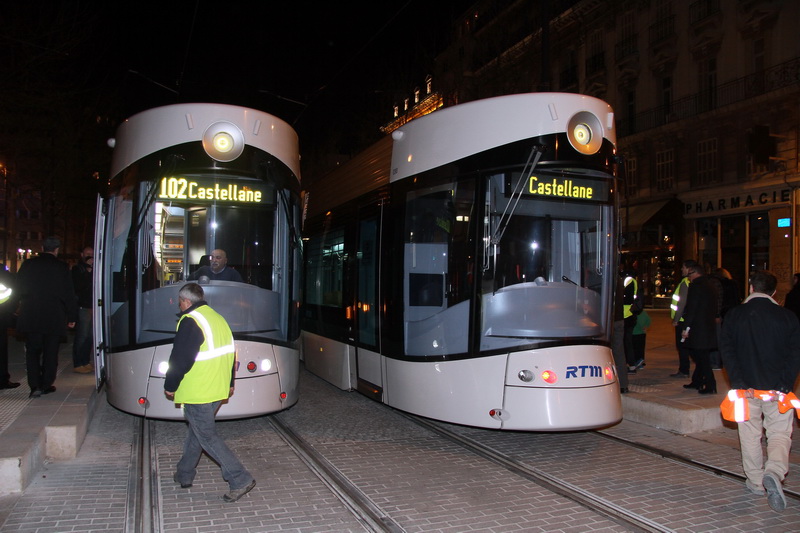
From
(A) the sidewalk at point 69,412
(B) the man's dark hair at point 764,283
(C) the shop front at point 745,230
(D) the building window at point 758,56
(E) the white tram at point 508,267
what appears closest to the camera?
(A) the sidewalk at point 69,412

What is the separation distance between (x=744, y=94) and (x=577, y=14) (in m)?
9.90

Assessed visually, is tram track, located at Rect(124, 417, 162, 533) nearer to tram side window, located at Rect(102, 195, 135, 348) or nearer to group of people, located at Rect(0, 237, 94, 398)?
tram side window, located at Rect(102, 195, 135, 348)

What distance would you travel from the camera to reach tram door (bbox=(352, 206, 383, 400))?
24.9 feet

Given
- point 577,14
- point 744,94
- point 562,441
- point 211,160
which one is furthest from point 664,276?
point 211,160

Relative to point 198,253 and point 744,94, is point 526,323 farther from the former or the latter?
point 744,94

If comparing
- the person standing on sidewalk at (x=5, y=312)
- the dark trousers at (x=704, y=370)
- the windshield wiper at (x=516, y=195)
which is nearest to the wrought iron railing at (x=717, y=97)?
the dark trousers at (x=704, y=370)

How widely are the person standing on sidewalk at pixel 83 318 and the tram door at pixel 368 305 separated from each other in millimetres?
4099

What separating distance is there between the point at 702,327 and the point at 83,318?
8777mm

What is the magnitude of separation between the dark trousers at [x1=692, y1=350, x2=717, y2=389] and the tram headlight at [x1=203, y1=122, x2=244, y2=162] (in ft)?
20.9

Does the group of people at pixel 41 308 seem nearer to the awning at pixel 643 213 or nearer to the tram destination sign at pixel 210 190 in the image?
the tram destination sign at pixel 210 190

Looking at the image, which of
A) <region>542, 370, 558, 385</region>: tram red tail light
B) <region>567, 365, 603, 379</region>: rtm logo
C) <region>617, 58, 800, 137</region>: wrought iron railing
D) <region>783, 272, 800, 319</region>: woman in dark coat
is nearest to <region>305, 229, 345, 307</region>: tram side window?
<region>542, 370, 558, 385</region>: tram red tail light

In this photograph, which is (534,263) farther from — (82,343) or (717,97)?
(717,97)

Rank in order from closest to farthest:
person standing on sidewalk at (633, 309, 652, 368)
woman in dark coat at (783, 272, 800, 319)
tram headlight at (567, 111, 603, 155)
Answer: tram headlight at (567, 111, 603, 155), woman in dark coat at (783, 272, 800, 319), person standing on sidewalk at (633, 309, 652, 368)

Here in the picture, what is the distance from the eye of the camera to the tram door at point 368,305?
299 inches
